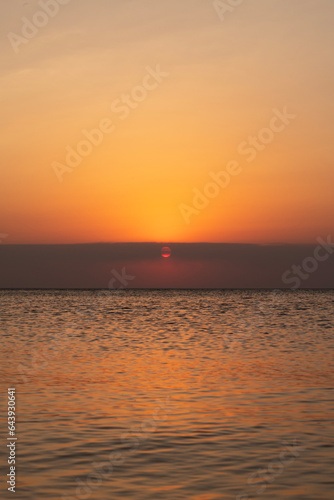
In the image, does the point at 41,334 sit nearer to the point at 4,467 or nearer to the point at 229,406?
the point at 229,406

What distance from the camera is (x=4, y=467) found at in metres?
14.2

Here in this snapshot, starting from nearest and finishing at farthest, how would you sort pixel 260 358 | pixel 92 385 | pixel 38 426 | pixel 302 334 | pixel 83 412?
pixel 38 426
pixel 83 412
pixel 92 385
pixel 260 358
pixel 302 334

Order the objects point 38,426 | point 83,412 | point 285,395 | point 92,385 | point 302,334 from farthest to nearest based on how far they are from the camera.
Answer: point 302,334 < point 92,385 < point 285,395 < point 83,412 < point 38,426

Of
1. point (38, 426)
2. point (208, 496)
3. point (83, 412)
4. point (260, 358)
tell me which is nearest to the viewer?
point (208, 496)

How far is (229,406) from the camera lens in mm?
20812

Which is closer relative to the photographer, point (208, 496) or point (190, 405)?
point (208, 496)

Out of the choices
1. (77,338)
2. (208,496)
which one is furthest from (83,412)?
(77,338)

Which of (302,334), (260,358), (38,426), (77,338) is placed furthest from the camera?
(302,334)

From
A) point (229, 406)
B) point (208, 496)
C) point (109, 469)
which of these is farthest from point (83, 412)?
point (208, 496)

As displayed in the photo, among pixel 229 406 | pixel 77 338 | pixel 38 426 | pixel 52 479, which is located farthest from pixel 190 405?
pixel 77 338

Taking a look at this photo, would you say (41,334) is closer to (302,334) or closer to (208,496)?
(302,334)

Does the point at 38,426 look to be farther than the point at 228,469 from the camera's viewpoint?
Yes

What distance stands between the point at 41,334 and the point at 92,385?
23772mm

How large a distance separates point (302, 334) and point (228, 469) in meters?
35.7
